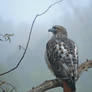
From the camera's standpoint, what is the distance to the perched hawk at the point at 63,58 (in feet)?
5.66

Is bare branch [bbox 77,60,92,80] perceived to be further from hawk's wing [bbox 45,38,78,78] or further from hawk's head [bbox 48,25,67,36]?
hawk's head [bbox 48,25,67,36]

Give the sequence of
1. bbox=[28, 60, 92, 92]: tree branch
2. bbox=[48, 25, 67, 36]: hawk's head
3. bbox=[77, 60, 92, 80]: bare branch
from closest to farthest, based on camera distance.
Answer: bbox=[28, 60, 92, 92]: tree branch → bbox=[77, 60, 92, 80]: bare branch → bbox=[48, 25, 67, 36]: hawk's head

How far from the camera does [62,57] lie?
1.77 meters

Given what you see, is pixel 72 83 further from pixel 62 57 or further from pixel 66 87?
pixel 62 57

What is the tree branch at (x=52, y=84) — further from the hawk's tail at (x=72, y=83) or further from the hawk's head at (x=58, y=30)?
the hawk's head at (x=58, y=30)

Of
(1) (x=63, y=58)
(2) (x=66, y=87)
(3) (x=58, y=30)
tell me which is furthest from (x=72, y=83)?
Result: (3) (x=58, y=30)

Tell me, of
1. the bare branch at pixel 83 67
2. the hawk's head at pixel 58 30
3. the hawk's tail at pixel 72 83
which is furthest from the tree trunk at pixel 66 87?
the hawk's head at pixel 58 30

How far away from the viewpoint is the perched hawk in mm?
1726

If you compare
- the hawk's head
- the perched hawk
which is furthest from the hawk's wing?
the hawk's head

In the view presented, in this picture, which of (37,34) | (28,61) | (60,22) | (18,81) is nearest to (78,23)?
(60,22)

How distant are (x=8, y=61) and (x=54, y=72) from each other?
1.23 ft

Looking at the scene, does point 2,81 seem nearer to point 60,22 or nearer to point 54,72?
point 54,72

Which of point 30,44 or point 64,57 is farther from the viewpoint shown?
point 30,44

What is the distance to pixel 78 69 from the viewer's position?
1.84 metres
